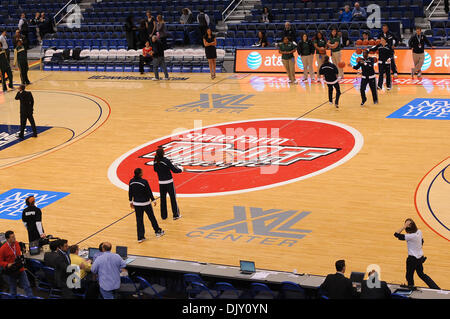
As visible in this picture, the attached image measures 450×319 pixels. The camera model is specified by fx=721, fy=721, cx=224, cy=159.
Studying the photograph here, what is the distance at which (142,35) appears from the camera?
34.6 metres

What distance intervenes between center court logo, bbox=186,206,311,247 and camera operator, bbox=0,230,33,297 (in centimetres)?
366

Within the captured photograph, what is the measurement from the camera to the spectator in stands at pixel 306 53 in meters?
27.3

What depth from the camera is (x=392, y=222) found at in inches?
577

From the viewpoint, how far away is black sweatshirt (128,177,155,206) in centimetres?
1432

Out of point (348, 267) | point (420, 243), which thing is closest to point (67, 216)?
point (348, 267)

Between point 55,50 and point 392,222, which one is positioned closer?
point 392,222

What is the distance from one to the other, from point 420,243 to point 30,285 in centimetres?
695

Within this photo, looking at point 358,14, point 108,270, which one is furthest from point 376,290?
point 358,14

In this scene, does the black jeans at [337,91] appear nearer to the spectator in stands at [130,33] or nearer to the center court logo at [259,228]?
the center court logo at [259,228]

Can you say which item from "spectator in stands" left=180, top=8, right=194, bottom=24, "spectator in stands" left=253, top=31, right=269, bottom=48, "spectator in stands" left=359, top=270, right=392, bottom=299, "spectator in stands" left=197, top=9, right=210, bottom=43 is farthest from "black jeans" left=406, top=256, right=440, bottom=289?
"spectator in stands" left=180, top=8, right=194, bottom=24

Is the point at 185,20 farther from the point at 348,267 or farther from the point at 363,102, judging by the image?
the point at 348,267

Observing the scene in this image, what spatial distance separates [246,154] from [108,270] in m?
8.94

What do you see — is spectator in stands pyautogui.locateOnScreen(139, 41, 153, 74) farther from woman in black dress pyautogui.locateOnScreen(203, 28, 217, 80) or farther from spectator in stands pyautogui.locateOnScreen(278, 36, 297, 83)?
spectator in stands pyautogui.locateOnScreen(278, 36, 297, 83)

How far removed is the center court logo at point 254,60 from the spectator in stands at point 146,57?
4312 mm
